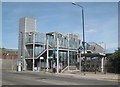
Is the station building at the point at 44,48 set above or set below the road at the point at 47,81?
above

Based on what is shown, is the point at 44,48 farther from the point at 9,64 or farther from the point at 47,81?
the point at 47,81

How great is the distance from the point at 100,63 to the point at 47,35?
549 inches

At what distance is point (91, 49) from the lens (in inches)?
2717

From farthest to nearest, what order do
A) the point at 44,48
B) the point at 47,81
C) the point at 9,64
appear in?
the point at 9,64, the point at 44,48, the point at 47,81

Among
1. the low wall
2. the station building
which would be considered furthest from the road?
the low wall

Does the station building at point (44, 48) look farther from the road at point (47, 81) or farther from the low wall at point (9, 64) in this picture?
the road at point (47, 81)

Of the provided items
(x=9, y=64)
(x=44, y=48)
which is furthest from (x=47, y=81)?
(x=9, y=64)

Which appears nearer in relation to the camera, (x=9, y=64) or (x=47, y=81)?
(x=47, y=81)

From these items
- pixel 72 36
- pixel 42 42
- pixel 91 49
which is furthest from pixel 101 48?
pixel 42 42

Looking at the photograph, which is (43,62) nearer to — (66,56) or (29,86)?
(66,56)

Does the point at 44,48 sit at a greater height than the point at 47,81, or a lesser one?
greater

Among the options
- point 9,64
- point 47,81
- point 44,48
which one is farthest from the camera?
point 9,64

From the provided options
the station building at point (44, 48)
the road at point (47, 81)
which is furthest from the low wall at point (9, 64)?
the road at point (47, 81)

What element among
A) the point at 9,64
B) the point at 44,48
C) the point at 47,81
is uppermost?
the point at 44,48
